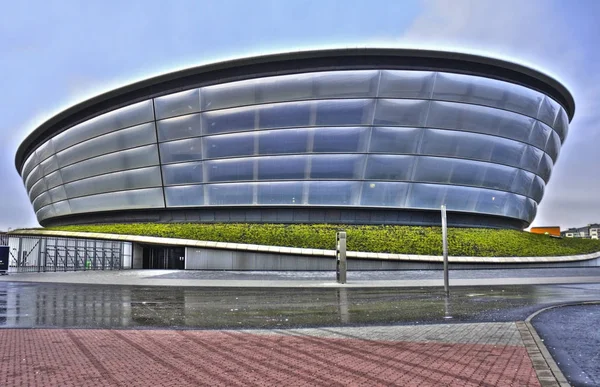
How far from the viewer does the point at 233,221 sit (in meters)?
36.8

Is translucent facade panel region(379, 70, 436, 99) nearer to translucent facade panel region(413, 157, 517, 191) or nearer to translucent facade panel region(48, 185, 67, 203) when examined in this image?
translucent facade panel region(413, 157, 517, 191)

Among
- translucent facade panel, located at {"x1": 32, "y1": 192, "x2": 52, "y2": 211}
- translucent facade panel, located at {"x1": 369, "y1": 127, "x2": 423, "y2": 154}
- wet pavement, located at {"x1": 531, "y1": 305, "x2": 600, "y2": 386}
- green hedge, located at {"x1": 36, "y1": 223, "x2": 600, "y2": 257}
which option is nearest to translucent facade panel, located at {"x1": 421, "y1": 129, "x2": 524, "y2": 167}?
translucent facade panel, located at {"x1": 369, "y1": 127, "x2": 423, "y2": 154}

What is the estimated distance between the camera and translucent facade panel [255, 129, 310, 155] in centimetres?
3453

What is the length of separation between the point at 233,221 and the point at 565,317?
28.5 metres

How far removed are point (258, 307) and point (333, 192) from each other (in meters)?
22.8

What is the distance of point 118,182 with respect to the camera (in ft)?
133

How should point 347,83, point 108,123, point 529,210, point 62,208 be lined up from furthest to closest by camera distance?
point 62,208 → point 529,210 → point 108,123 → point 347,83

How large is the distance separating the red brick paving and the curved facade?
27097 mm

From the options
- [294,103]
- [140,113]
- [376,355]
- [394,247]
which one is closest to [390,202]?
[394,247]

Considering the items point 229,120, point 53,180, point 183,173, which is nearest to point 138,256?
point 183,173

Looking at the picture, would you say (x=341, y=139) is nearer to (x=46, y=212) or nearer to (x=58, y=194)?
(x=58, y=194)

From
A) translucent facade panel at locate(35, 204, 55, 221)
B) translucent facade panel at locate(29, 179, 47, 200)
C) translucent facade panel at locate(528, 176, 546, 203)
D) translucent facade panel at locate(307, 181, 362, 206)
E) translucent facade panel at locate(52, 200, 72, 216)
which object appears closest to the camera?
translucent facade panel at locate(307, 181, 362, 206)

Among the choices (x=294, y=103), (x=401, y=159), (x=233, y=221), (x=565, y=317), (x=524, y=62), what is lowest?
(x=565, y=317)

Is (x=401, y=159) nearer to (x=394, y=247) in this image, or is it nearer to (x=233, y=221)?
(x=394, y=247)
